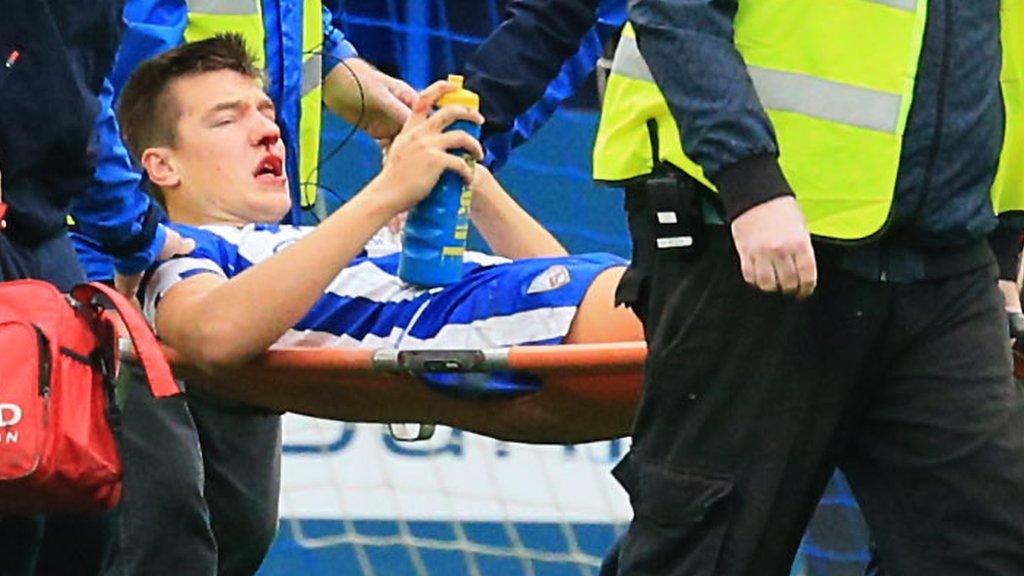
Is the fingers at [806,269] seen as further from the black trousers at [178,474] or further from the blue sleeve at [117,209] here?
the black trousers at [178,474]

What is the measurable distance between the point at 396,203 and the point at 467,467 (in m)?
1.96

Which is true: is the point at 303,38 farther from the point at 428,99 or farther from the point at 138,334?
the point at 138,334

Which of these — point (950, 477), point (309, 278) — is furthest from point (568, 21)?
point (950, 477)

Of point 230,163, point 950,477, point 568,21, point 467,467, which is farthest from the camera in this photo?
point 467,467

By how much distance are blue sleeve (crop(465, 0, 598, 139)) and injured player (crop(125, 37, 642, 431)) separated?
Answer: 0.50ft

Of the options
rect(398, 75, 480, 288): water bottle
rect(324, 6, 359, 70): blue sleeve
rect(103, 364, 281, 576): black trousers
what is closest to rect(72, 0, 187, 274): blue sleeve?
rect(103, 364, 281, 576): black trousers

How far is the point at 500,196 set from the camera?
14.9 feet

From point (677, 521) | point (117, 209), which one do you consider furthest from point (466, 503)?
point (677, 521)

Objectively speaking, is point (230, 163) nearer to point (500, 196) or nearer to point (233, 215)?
point (233, 215)

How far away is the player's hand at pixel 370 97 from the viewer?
15.3 feet

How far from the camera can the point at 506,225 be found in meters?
4.55

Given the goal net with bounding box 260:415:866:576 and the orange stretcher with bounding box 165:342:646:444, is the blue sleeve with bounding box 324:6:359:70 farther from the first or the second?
the goal net with bounding box 260:415:866:576

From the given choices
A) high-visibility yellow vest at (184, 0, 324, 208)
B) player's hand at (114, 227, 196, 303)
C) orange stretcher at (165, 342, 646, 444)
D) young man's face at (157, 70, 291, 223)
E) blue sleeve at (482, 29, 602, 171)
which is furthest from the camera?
blue sleeve at (482, 29, 602, 171)

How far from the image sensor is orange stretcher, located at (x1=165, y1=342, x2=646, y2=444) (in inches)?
143
